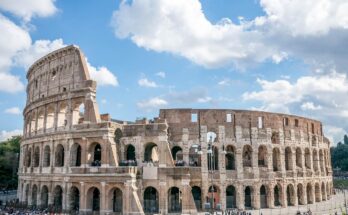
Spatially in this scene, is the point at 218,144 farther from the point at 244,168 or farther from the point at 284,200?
the point at 284,200

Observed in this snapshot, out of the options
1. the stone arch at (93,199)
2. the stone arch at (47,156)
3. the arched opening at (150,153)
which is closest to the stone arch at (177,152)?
the arched opening at (150,153)

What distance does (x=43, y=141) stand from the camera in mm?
38500

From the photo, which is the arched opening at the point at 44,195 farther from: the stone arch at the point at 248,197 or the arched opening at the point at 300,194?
the arched opening at the point at 300,194

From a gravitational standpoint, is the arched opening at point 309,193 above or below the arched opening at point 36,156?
below

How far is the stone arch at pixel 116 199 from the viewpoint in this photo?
32.5 m

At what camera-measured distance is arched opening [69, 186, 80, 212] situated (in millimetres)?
34391

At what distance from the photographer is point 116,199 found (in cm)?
3381

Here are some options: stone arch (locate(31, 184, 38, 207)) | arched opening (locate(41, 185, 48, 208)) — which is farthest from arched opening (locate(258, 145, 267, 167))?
stone arch (locate(31, 184, 38, 207))

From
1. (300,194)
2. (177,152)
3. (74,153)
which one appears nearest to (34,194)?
(74,153)

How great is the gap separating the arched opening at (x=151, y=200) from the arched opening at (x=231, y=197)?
8.01 metres

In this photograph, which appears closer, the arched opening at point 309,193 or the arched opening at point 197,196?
the arched opening at point 197,196

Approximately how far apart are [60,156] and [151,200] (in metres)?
11.7

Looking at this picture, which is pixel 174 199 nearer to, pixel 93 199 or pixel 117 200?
pixel 117 200

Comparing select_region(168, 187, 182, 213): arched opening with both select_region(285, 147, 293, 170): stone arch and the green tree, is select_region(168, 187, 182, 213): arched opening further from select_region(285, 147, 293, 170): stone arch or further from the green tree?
the green tree
